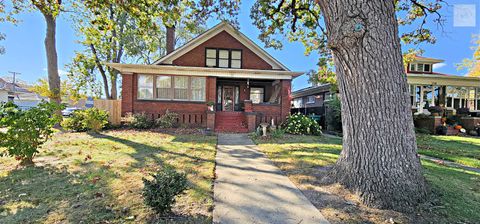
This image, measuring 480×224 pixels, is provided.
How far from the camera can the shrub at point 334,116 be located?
13383mm

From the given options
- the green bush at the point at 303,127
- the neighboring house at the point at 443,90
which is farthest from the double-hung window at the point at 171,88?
the neighboring house at the point at 443,90

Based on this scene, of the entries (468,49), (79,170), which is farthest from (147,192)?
(468,49)

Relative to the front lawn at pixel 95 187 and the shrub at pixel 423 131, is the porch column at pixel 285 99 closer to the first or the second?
the front lawn at pixel 95 187

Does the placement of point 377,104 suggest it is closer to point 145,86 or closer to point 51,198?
point 51,198

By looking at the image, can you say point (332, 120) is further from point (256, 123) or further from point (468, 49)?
point (468, 49)

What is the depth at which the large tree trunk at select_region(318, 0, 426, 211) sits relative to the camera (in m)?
2.90

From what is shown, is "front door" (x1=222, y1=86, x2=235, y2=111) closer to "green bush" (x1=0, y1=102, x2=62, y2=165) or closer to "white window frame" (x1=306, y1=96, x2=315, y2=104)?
"white window frame" (x1=306, y1=96, x2=315, y2=104)

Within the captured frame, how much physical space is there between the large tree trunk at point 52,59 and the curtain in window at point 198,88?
7.99 meters

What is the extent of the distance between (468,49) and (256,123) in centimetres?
3059

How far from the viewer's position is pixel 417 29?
848 centimetres

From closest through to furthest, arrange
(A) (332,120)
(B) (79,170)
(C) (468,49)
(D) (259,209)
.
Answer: (D) (259,209)
(B) (79,170)
(A) (332,120)
(C) (468,49)

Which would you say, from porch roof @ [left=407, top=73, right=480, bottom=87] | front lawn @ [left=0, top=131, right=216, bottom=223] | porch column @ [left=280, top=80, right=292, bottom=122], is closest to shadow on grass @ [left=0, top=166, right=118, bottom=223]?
front lawn @ [left=0, top=131, right=216, bottom=223]

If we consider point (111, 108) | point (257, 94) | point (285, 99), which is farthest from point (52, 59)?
point (285, 99)

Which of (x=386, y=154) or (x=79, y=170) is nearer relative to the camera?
(x=386, y=154)
